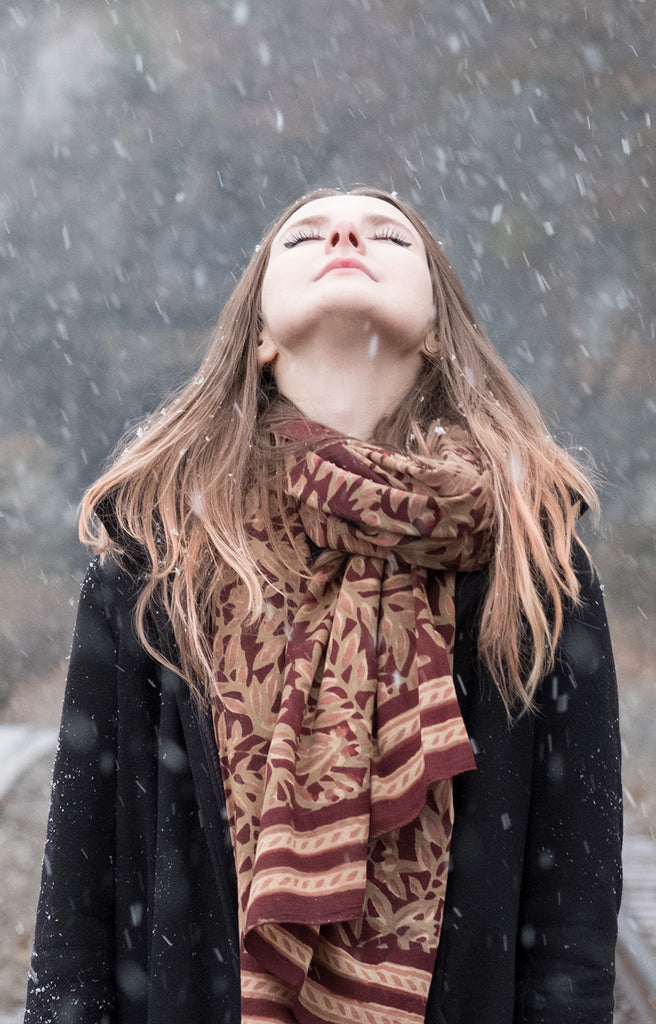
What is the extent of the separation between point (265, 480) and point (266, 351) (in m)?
0.19

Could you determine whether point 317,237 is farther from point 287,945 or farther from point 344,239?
point 287,945

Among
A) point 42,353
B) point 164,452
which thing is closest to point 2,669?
point 42,353

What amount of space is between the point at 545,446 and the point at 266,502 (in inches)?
13.7

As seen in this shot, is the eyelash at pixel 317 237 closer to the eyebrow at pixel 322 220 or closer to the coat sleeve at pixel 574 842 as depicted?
the eyebrow at pixel 322 220

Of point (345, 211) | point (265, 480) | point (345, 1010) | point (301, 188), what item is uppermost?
point (301, 188)

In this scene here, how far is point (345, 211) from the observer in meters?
1.20

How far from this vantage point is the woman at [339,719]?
3.12 feet

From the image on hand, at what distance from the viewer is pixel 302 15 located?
750cm

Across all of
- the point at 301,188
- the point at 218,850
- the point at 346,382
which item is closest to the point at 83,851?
the point at 218,850

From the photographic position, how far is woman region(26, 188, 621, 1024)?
3.12 feet

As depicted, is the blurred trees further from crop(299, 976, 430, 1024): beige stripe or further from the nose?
crop(299, 976, 430, 1024): beige stripe

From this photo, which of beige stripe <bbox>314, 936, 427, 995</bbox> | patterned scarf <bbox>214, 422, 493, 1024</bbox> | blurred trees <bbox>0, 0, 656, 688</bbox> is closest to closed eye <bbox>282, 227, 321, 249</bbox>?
patterned scarf <bbox>214, 422, 493, 1024</bbox>

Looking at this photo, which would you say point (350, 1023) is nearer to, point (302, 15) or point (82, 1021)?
point (82, 1021)

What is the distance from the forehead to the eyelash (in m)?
0.02
